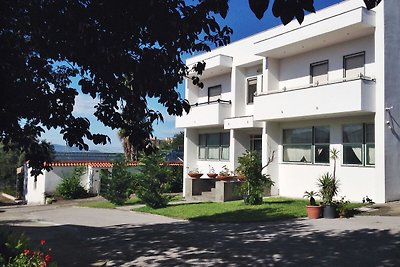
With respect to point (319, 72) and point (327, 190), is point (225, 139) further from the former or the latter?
point (327, 190)

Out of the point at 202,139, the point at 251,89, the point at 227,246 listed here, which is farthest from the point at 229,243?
the point at 202,139

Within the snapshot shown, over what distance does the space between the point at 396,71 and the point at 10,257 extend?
49.2 ft

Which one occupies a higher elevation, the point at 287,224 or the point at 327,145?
the point at 327,145

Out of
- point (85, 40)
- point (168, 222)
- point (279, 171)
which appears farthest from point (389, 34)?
point (85, 40)

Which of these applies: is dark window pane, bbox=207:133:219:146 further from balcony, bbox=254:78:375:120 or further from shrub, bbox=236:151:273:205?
shrub, bbox=236:151:273:205

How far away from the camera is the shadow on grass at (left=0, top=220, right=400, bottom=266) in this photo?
8.59 metres

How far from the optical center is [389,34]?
1596 centimetres

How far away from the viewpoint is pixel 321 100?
17.3 metres

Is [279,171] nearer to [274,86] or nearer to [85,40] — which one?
[274,86]

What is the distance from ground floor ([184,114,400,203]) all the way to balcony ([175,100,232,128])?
947mm

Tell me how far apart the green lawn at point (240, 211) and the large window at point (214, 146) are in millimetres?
6152

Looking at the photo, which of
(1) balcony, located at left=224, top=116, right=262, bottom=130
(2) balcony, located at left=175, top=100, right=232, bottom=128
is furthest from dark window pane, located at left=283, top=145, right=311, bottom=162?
(2) balcony, located at left=175, top=100, right=232, bottom=128

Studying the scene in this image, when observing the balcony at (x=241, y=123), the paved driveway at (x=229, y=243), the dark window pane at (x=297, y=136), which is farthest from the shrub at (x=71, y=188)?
the dark window pane at (x=297, y=136)

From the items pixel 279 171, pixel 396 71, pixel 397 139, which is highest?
pixel 396 71
